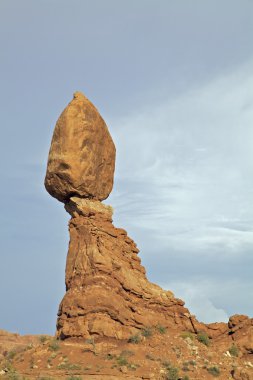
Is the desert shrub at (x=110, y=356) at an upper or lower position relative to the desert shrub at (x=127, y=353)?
lower

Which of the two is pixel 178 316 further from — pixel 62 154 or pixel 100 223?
pixel 62 154

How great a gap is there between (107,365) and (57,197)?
1184 centimetres

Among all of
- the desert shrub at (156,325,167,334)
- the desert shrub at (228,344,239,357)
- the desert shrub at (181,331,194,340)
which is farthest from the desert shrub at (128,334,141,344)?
the desert shrub at (228,344,239,357)

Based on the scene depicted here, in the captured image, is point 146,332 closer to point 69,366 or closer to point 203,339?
point 203,339

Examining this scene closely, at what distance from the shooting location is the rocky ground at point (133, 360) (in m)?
30.7

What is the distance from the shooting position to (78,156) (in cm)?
3728

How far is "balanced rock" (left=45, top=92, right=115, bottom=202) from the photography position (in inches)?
1462

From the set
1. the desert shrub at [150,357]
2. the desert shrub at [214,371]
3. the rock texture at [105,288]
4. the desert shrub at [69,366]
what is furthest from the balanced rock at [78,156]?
the desert shrub at [214,371]

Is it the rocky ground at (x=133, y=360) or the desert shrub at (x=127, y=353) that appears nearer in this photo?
the rocky ground at (x=133, y=360)

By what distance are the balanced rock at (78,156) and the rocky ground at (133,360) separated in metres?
9.50

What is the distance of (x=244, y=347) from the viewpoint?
123 ft

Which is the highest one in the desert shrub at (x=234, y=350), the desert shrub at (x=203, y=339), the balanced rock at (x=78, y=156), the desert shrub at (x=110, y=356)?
the balanced rock at (x=78, y=156)

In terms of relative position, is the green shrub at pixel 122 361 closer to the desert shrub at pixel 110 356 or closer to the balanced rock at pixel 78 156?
the desert shrub at pixel 110 356

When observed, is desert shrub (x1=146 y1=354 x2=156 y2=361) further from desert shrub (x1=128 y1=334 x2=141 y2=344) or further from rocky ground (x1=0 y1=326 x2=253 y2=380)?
desert shrub (x1=128 y1=334 x2=141 y2=344)
